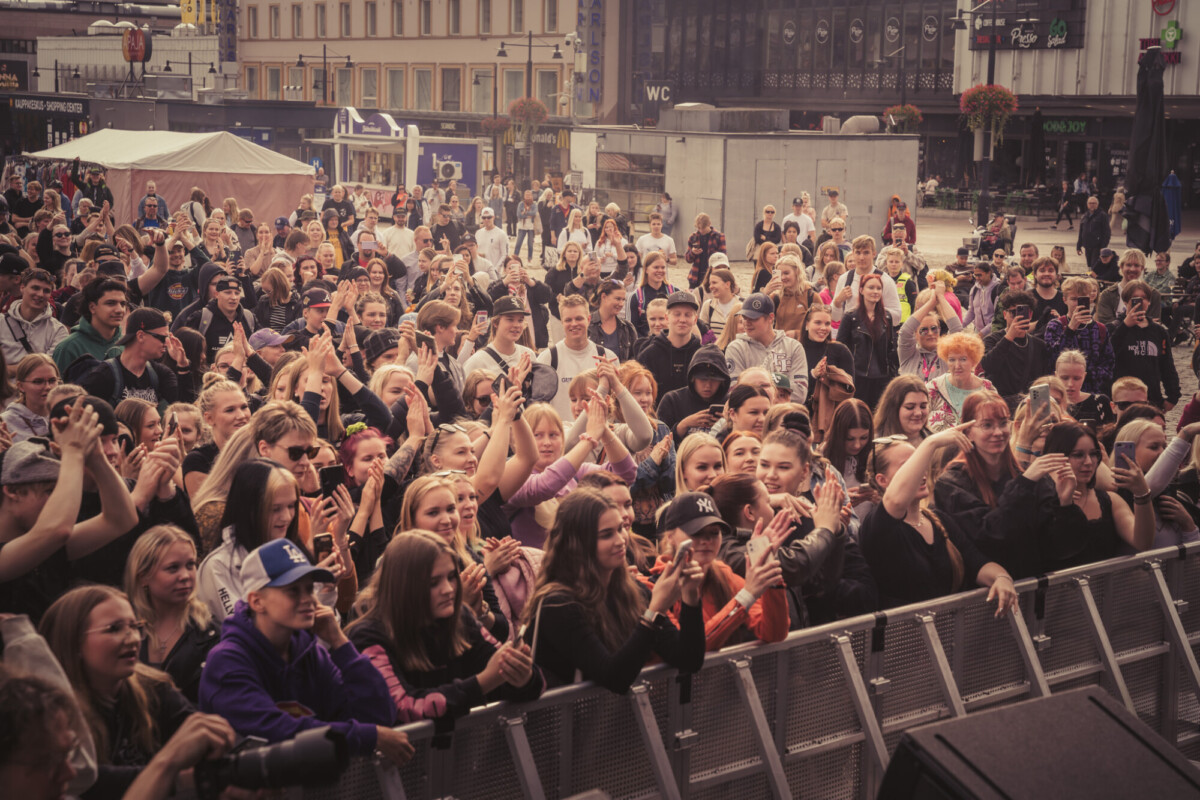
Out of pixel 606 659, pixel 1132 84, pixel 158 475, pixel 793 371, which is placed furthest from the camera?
pixel 1132 84

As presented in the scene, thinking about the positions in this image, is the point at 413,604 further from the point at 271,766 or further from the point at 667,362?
the point at 667,362

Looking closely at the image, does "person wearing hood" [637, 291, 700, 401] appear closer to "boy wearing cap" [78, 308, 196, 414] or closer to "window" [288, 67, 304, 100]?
"boy wearing cap" [78, 308, 196, 414]

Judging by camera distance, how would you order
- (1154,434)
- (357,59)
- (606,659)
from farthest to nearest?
1. (357,59)
2. (1154,434)
3. (606,659)

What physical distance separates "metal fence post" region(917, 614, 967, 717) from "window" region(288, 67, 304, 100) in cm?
7388

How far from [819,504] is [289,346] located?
587cm

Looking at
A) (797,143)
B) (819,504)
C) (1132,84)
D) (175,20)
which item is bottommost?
(819,504)

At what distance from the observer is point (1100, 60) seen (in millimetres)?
41938

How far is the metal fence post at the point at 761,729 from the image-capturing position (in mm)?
4809

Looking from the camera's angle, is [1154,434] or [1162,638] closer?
[1162,638]

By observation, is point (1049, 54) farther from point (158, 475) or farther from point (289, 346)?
point (158, 475)

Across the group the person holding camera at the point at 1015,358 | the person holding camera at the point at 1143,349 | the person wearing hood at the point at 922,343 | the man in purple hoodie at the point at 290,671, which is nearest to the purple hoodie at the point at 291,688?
the man in purple hoodie at the point at 290,671

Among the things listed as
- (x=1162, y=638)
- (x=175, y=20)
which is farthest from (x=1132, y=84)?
(x=175, y=20)

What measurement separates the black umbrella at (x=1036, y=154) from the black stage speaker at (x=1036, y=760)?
45134 millimetres

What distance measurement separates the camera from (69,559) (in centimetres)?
476
